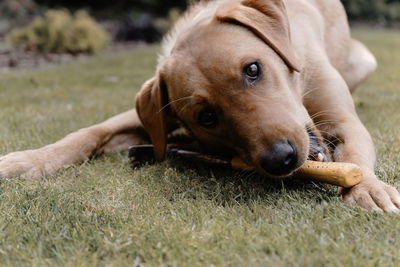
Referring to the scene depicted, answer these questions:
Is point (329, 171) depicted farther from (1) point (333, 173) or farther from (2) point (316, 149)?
Answer: (2) point (316, 149)

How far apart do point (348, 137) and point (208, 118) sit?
3.14 ft

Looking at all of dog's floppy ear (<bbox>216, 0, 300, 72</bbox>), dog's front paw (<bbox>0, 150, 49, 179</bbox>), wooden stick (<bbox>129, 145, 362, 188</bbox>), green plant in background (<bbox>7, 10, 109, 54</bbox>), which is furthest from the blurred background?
wooden stick (<bbox>129, 145, 362, 188</bbox>)

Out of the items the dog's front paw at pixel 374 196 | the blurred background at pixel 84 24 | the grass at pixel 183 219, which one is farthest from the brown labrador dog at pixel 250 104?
the blurred background at pixel 84 24

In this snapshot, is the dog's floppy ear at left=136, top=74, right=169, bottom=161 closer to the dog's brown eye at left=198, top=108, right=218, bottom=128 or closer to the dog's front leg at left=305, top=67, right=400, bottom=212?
the dog's brown eye at left=198, top=108, right=218, bottom=128

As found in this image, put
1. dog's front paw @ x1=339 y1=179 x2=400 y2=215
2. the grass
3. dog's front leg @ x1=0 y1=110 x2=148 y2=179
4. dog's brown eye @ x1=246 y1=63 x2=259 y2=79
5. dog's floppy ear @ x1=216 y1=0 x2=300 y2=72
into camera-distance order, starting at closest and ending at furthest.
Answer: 1. the grass
2. dog's front paw @ x1=339 y1=179 x2=400 y2=215
3. dog's brown eye @ x1=246 y1=63 x2=259 y2=79
4. dog's floppy ear @ x1=216 y1=0 x2=300 y2=72
5. dog's front leg @ x1=0 y1=110 x2=148 y2=179

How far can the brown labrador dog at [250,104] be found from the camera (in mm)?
2268

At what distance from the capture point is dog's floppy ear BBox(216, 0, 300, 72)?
272 centimetres

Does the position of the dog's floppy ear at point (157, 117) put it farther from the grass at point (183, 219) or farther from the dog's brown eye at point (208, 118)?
the dog's brown eye at point (208, 118)

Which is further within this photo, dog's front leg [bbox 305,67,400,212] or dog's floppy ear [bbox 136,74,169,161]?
dog's floppy ear [bbox 136,74,169,161]

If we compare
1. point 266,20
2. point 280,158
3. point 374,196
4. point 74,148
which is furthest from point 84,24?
point 374,196

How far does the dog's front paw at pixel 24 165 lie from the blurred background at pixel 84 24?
109 inches

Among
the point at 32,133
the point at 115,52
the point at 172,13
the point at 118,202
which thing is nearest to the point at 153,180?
the point at 118,202

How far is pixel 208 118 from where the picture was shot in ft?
8.71

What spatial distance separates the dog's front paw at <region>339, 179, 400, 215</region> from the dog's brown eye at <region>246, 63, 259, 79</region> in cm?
86
